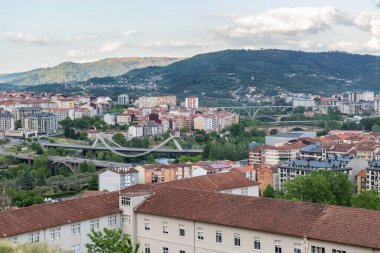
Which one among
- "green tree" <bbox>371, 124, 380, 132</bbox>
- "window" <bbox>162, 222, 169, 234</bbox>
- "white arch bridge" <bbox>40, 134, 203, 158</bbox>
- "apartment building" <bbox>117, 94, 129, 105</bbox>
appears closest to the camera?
"window" <bbox>162, 222, 169, 234</bbox>

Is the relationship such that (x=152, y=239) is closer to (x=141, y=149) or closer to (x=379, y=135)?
(x=141, y=149)

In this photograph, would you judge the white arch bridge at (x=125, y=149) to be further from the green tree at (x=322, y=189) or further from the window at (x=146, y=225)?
the window at (x=146, y=225)

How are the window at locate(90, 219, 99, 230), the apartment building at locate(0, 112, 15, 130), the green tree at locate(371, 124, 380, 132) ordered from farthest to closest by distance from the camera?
the apartment building at locate(0, 112, 15, 130)
the green tree at locate(371, 124, 380, 132)
the window at locate(90, 219, 99, 230)

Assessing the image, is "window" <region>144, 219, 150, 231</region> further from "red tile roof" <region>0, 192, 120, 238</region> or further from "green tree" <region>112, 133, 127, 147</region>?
"green tree" <region>112, 133, 127, 147</region>

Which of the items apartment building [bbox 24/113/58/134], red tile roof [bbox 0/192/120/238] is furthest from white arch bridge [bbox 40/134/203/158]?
red tile roof [bbox 0/192/120/238]

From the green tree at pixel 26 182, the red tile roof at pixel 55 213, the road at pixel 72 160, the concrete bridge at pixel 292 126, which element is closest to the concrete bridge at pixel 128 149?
the road at pixel 72 160

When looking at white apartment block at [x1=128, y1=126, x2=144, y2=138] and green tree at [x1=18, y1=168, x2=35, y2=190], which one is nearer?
green tree at [x1=18, y1=168, x2=35, y2=190]

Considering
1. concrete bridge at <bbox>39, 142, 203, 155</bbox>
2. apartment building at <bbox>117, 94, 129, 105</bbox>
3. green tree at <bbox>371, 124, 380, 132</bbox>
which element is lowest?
concrete bridge at <bbox>39, 142, 203, 155</bbox>
